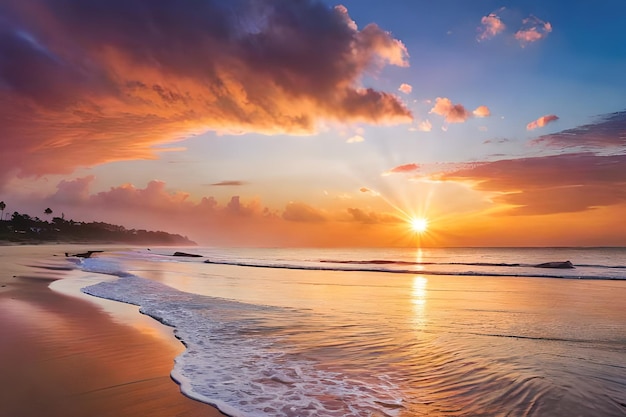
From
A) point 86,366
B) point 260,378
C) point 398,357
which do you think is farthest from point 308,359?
point 86,366

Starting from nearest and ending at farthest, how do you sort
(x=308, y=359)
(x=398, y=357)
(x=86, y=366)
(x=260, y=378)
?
(x=260, y=378)
(x=86, y=366)
(x=308, y=359)
(x=398, y=357)

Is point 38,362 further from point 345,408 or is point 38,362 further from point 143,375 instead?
point 345,408

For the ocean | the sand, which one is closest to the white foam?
the ocean

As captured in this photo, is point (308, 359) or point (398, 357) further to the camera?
point (398, 357)

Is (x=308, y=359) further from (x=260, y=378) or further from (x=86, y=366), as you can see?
(x=86, y=366)

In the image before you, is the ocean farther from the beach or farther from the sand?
the sand

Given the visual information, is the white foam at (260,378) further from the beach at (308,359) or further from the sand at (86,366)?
the sand at (86,366)

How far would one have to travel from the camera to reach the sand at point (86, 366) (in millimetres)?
5453

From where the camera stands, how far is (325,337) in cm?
995

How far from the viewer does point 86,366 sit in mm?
7199

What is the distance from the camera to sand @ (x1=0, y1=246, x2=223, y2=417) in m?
5.45

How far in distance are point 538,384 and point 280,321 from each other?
23.4ft

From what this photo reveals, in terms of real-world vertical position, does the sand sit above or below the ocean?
below

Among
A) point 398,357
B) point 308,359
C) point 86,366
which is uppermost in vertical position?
point 398,357
